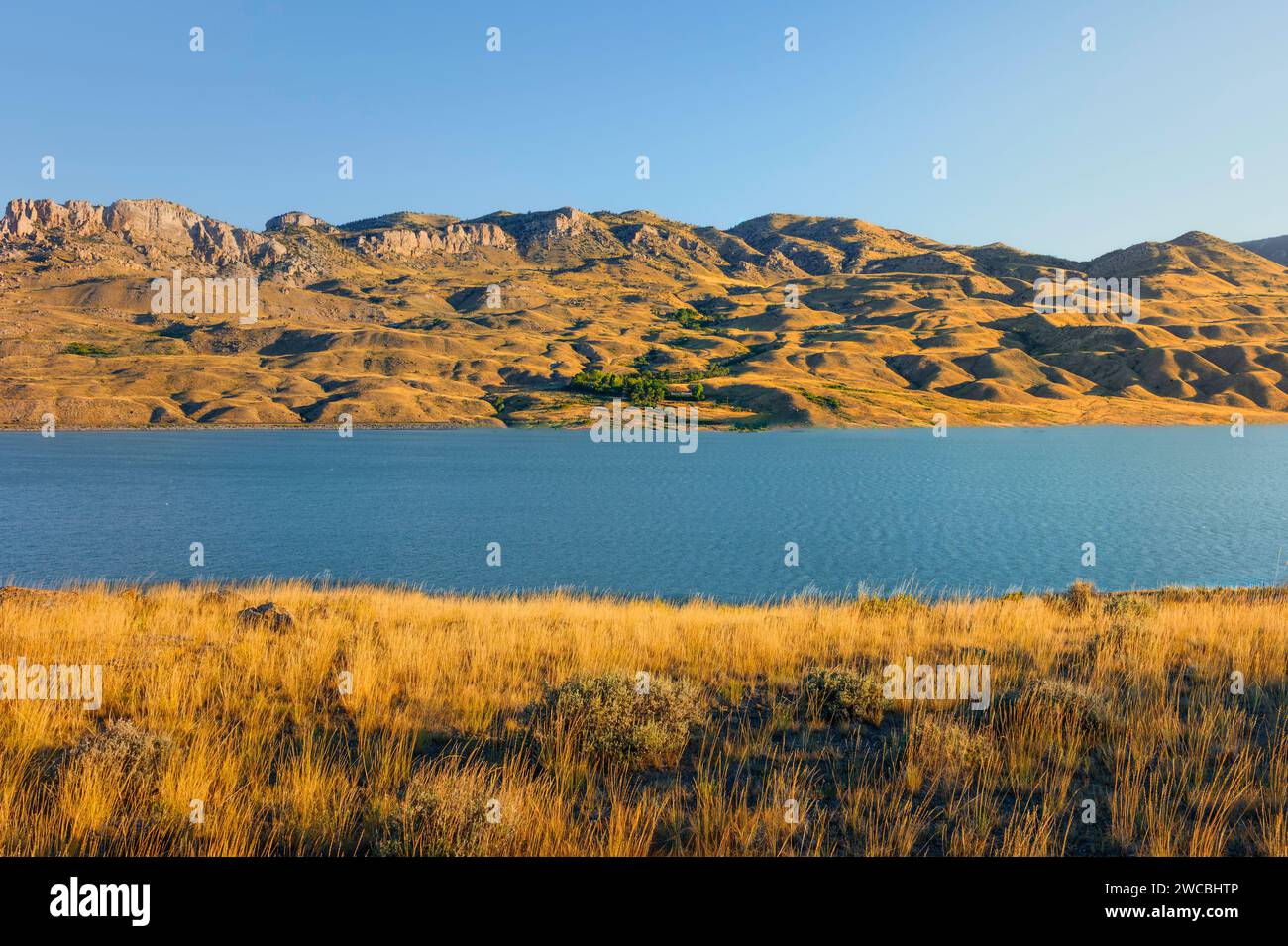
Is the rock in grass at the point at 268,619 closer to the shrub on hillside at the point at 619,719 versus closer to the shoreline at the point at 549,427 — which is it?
the shrub on hillside at the point at 619,719

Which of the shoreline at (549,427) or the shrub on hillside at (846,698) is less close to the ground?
the shoreline at (549,427)

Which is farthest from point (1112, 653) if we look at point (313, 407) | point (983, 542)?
point (313, 407)

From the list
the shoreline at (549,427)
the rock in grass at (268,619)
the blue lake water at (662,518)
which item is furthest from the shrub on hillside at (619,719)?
the shoreline at (549,427)

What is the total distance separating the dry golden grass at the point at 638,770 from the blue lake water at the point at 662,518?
18.5m

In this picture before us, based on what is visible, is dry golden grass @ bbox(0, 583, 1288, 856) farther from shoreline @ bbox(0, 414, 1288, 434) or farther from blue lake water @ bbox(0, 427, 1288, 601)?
shoreline @ bbox(0, 414, 1288, 434)

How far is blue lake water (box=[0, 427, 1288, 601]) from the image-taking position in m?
33.1

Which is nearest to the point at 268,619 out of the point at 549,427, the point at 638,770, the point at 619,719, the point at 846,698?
the point at 619,719

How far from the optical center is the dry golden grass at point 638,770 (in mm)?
5031

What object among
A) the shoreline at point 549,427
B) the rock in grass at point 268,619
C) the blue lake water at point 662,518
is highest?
the shoreline at point 549,427

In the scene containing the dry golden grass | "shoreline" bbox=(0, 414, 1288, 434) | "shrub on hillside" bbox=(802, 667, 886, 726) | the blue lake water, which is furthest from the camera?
"shoreline" bbox=(0, 414, 1288, 434)

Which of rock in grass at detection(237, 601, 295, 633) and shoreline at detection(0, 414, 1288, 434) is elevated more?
shoreline at detection(0, 414, 1288, 434)

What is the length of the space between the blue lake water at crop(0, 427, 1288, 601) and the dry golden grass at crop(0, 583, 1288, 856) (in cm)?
1850

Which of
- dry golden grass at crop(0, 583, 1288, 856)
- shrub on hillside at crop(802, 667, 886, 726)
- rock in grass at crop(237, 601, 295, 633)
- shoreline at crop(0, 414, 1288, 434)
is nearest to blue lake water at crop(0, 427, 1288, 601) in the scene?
rock in grass at crop(237, 601, 295, 633)

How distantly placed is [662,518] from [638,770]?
137ft
